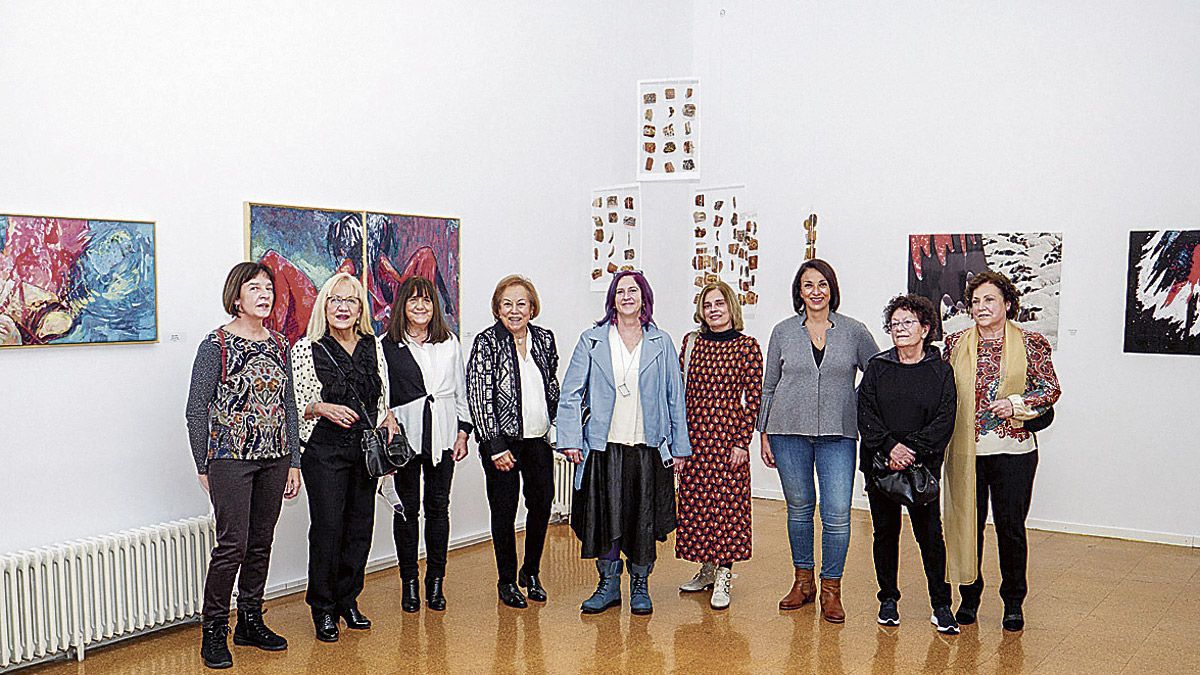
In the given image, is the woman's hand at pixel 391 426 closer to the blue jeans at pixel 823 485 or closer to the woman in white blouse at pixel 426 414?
the woman in white blouse at pixel 426 414

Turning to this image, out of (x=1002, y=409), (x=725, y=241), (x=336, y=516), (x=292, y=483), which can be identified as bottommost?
(x=336, y=516)

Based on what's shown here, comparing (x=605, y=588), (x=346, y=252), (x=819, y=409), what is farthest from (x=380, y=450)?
(x=819, y=409)

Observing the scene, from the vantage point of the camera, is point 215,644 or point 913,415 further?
point 913,415

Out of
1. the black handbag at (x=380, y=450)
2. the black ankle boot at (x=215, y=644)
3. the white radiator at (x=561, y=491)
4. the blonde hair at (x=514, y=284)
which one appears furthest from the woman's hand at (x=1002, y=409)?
the black ankle boot at (x=215, y=644)

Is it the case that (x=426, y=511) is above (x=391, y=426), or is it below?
below

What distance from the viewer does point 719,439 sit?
559cm

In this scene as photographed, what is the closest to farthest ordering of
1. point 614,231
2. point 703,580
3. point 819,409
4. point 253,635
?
point 253,635, point 819,409, point 703,580, point 614,231

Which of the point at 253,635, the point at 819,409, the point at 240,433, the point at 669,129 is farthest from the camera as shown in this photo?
the point at 669,129

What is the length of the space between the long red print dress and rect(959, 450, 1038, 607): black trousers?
1.14 metres

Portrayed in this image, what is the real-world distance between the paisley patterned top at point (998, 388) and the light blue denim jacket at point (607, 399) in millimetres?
1415

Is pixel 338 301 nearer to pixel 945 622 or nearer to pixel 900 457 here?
pixel 900 457

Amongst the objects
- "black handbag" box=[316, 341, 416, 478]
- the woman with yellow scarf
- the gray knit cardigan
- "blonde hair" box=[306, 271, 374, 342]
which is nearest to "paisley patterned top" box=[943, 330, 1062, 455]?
the woman with yellow scarf

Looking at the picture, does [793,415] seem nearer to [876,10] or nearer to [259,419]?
[259,419]

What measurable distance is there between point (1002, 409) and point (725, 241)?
398 cm
